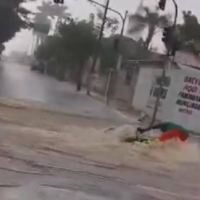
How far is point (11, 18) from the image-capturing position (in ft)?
155

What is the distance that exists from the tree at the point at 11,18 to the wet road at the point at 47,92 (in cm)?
227

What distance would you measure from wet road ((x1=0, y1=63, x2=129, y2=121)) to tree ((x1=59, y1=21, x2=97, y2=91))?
1751 mm

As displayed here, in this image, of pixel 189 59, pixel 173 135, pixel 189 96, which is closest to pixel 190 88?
pixel 189 96

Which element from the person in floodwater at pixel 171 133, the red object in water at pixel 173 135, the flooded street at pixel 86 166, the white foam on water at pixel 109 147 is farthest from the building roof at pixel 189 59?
the white foam on water at pixel 109 147

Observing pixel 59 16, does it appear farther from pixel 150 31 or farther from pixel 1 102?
pixel 1 102

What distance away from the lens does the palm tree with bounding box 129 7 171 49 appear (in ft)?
166

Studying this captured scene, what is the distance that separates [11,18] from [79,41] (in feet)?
19.8

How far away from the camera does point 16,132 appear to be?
17047 millimetres

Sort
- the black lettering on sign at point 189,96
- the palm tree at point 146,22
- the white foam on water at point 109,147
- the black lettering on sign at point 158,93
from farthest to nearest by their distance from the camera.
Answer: the palm tree at point 146,22 < the black lettering on sign at point 158,93 < the black lettering on sign at point 189,96 < the white foam on water at point 109,147

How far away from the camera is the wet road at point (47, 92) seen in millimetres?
34719

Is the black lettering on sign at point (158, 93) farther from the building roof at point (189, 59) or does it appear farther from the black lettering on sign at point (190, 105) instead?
the building roof at point (189, 59)

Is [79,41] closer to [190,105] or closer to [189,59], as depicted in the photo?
[189,59]

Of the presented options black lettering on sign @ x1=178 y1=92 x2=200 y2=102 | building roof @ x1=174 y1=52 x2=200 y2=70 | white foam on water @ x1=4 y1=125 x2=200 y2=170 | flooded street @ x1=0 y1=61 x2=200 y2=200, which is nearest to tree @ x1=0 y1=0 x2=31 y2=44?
building roof @ x1=174 y1=52 x2=200 y2=70

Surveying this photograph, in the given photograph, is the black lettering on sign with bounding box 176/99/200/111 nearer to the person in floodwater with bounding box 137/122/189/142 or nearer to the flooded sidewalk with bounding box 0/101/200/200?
the person in floodwater with bounding box 137/122/189/142
